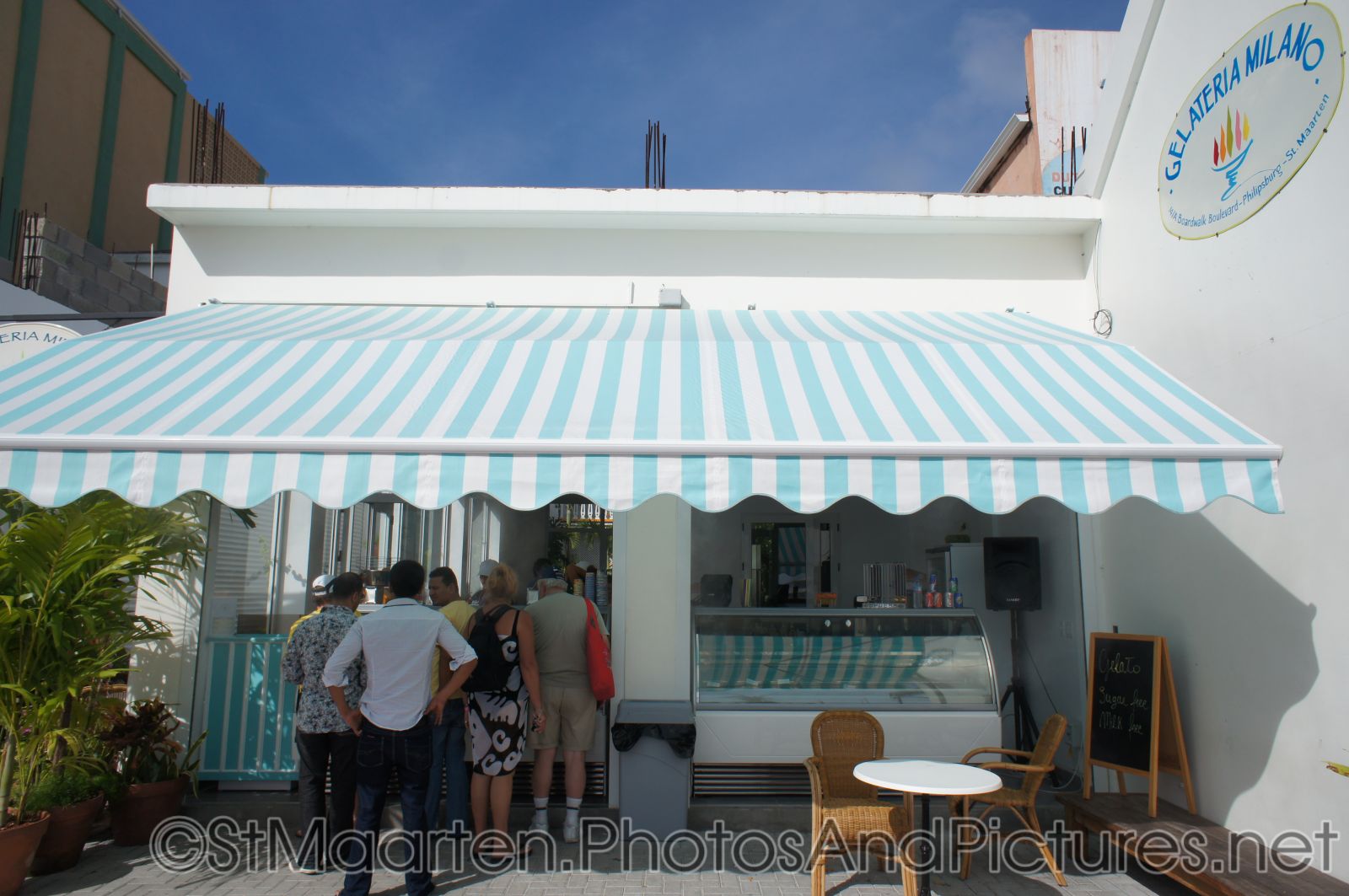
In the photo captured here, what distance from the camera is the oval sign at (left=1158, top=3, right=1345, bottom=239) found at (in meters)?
4.77

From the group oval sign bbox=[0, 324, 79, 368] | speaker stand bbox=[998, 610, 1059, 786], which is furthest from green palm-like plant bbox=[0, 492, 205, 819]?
speaker stand bbox=[998, 610, 1059, 786]

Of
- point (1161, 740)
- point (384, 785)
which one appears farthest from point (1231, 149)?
point (384, 785)

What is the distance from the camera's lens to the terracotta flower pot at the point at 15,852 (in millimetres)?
4867

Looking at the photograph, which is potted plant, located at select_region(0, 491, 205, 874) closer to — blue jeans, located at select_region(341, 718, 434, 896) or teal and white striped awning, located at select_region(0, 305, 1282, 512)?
teal and white striped awning, located at select_region(0, 305, 1282, 512)

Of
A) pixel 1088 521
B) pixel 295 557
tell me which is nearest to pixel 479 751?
pixel 295 557

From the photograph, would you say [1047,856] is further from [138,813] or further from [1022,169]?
[1022,169]

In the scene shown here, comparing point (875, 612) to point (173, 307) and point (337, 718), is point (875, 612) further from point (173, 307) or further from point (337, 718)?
point (173, 307)

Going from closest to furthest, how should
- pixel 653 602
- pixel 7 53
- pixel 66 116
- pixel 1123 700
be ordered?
pixel 1123 700, pixel 653 602, pixel 7 53, pixel 66 116

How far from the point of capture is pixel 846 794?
572 centimetres

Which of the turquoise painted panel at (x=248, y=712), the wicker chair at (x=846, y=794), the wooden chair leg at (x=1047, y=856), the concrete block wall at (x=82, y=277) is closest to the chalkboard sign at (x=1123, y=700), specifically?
the wooden chair leg at (x=1047, y=856)

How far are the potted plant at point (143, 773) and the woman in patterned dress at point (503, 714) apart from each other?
2.30 m

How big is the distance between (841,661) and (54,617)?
5.57 m

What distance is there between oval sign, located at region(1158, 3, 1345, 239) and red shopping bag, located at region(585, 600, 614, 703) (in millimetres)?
5126

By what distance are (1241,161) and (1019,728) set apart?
5140 millimetres
